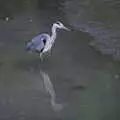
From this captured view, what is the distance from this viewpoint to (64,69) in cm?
767

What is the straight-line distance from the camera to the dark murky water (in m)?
6.16

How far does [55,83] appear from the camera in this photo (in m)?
7.09

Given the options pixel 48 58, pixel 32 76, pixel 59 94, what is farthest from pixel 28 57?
pixel 59 94

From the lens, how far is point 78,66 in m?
7.77

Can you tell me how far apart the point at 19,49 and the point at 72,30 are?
178cm

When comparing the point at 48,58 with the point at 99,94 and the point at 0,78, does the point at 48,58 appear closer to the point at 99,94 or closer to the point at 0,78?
the point at 0,78

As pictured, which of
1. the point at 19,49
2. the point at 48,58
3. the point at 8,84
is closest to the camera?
the point at 8,84

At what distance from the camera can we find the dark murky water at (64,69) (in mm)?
6164

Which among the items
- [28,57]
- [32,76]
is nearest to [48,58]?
[28,57]

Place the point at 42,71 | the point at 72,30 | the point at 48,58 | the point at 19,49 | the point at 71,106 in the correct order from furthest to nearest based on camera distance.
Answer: the point at 72,30, the point at 19,49, the point at 48,58, the point at 42,71, the point at 71,106

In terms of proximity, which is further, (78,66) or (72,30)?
(72,30)

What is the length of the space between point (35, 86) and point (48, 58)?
136 cm

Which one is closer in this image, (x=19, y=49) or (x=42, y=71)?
(x=42, y=71)

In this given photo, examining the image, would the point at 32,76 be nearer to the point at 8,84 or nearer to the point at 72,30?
the point at 8,84
